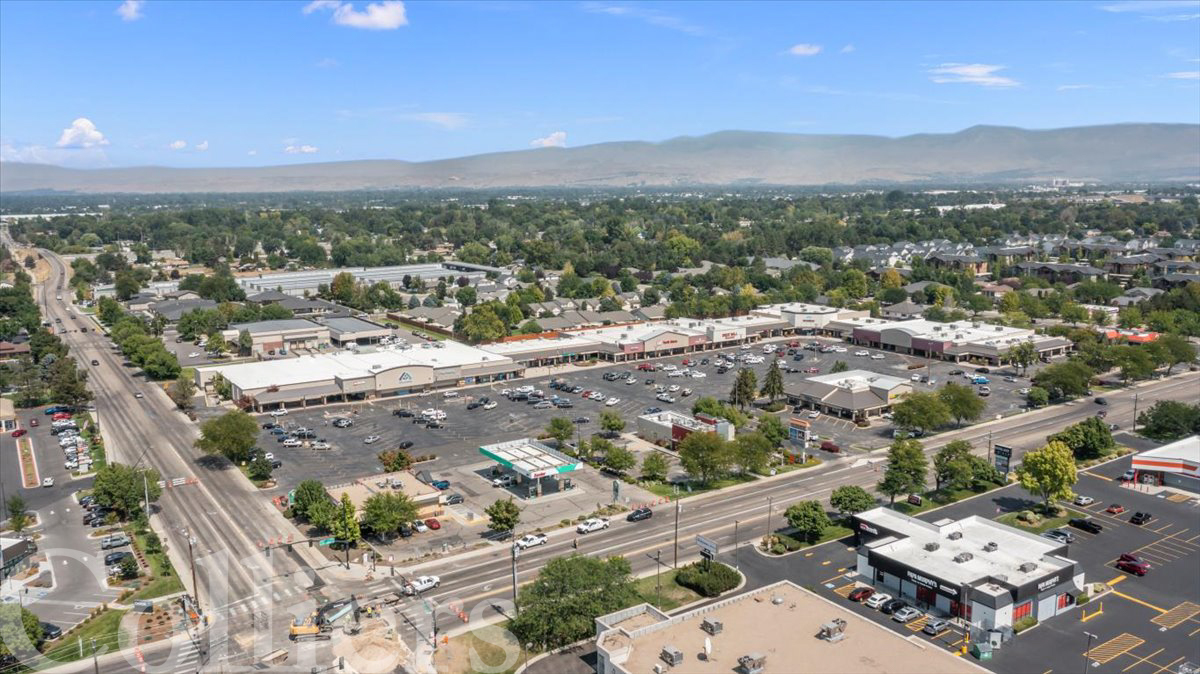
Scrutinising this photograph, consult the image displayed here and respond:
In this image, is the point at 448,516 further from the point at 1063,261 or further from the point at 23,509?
the point at 1063,261

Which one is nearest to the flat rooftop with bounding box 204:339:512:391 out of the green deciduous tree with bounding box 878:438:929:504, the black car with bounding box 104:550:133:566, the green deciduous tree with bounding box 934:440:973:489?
the black car with bounding box 104:550:133:566

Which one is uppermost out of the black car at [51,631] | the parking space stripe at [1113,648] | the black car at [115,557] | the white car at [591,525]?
the black car at [51,631]

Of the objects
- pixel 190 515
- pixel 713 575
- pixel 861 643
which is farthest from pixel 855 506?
pixel 190 515

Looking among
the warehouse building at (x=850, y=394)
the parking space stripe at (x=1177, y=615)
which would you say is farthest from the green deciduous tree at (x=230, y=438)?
the parking space stripe at (x=1177, y=615)

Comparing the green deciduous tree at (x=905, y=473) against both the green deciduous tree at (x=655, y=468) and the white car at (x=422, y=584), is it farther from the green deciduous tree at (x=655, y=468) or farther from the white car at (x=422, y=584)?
the white car at (x=422, y=584)

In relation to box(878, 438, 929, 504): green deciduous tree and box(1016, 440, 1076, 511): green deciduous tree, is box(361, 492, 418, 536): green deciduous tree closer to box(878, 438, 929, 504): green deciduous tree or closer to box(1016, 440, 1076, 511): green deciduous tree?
box(878, 438, 929, 504): green deciduous tree

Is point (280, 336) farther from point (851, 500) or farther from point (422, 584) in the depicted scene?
point (851, 500)
